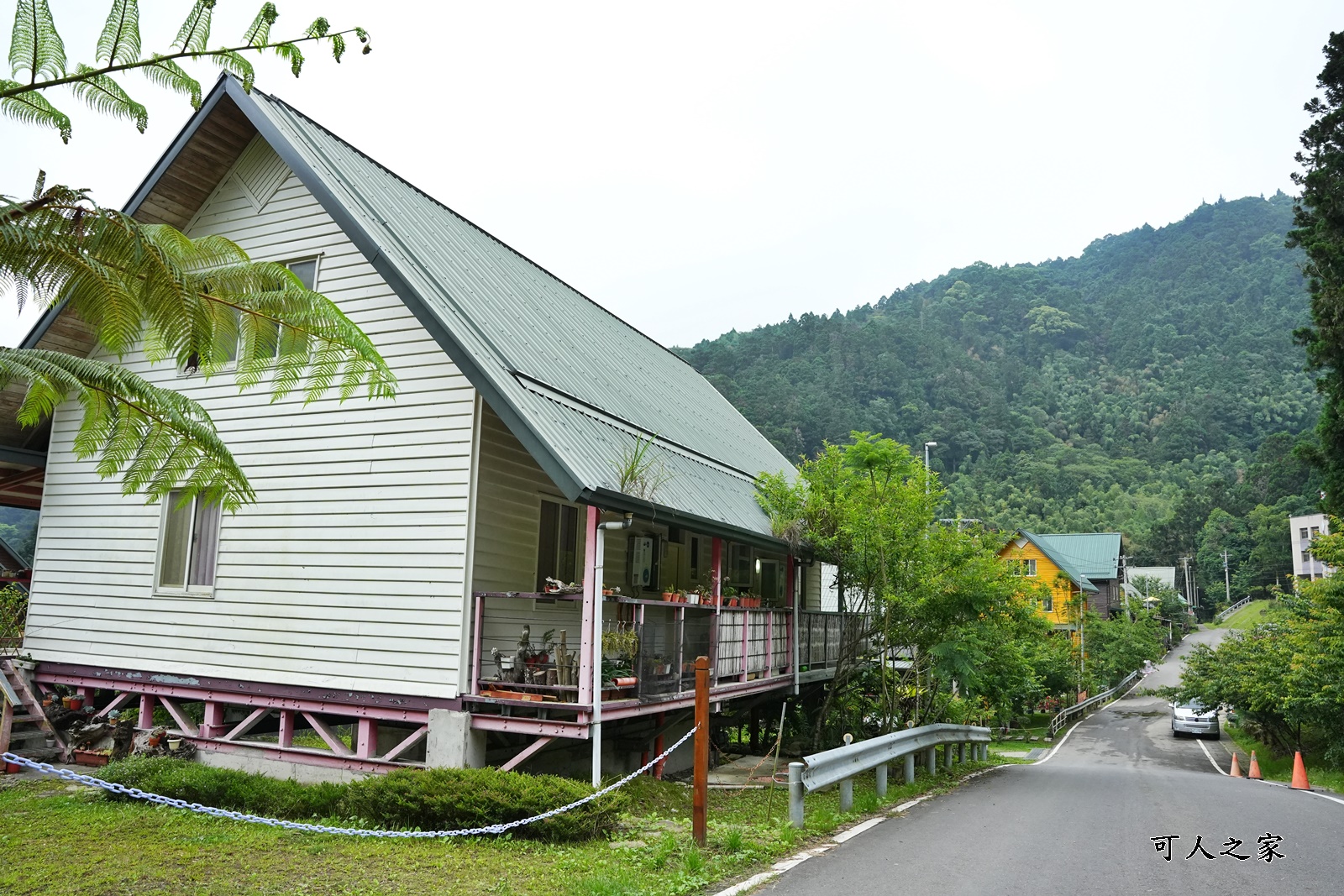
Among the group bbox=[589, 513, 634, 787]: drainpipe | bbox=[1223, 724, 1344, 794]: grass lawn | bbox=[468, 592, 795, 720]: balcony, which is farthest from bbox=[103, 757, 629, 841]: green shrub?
bbox=[1223, 724, 1344, 794]: grass lawn

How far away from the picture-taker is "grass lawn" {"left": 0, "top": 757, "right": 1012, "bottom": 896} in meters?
7.07

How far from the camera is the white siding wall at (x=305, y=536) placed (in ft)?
37.4

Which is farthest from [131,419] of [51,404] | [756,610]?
[756,610]

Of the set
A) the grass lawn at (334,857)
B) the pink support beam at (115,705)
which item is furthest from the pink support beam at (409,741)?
the pink support beam at (115,705)

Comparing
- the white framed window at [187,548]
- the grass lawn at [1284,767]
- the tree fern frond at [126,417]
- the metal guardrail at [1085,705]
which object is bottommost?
the metal guardrail at [1085,705]

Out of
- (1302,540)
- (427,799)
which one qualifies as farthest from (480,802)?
(1302,540)

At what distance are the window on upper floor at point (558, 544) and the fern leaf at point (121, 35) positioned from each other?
7465 mm

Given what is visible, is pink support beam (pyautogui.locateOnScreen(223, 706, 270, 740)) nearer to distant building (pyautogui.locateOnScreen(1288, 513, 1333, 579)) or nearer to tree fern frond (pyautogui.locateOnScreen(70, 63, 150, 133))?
tree fern frond (pyautogui.locateOnScreen(70, 63, 150, 133))

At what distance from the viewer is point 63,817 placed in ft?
31.4

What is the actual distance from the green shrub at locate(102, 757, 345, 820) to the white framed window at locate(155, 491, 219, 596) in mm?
3037

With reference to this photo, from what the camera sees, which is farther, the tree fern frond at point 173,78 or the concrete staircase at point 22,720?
the concrete staircase at point 22,720

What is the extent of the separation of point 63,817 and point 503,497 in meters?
5.64

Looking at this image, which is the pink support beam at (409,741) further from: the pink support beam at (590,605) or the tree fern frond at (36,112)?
the tree fern frond at (36,112)

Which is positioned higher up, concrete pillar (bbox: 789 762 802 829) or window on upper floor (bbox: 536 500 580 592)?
window on upper floor (bbox: 536 500 580 592)
